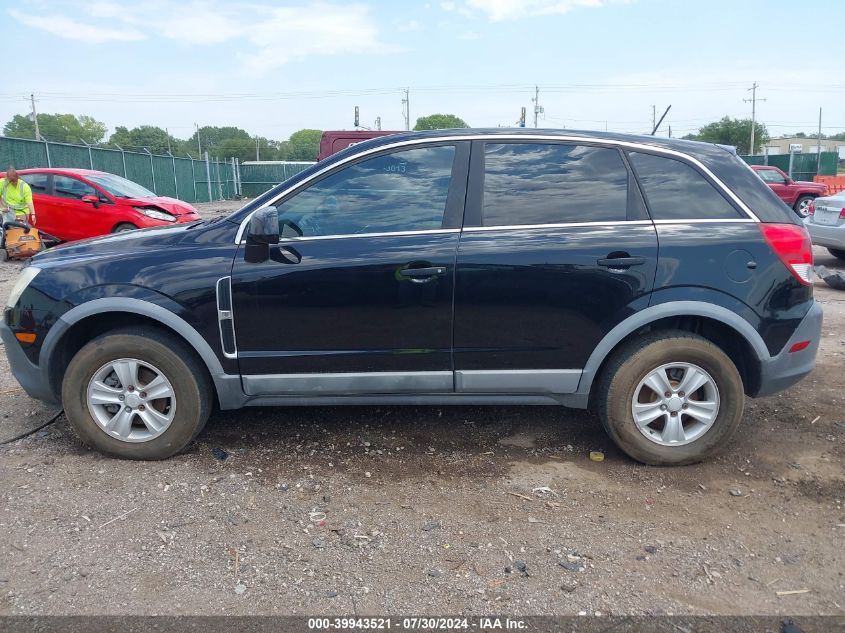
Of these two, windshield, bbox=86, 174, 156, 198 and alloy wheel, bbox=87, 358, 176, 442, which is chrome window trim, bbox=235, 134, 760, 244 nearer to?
alloy wheel, bbox=87, 358, 176, 442

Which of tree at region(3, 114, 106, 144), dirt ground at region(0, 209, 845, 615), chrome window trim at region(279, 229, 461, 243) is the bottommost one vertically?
dirt ground at region(0, 209, 845, 615)

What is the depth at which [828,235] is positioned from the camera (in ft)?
34.2

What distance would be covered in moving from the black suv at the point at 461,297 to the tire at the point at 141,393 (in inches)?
0.4

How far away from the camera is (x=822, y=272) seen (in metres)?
9.52

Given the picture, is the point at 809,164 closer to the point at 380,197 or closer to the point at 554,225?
the point at 554,225

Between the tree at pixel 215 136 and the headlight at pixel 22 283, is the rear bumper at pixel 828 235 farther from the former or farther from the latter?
the tree at pixel 215 136

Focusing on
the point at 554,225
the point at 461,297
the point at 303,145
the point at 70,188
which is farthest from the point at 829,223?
the point at 303,145

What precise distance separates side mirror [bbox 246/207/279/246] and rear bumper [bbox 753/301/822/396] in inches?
108

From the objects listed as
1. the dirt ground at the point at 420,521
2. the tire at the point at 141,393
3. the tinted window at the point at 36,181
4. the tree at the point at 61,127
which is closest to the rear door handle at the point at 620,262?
the dirt ground at the point at 420,521

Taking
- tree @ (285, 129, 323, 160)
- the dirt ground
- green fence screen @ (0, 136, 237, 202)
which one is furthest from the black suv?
tree @ (285, 129, 323, 160)

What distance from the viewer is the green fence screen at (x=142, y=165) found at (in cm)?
1648

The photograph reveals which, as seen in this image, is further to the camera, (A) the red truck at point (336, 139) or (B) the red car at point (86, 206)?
(B) the red car at point (86, 206)

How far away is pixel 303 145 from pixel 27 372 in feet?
376

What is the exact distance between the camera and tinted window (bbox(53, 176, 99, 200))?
11822mm
